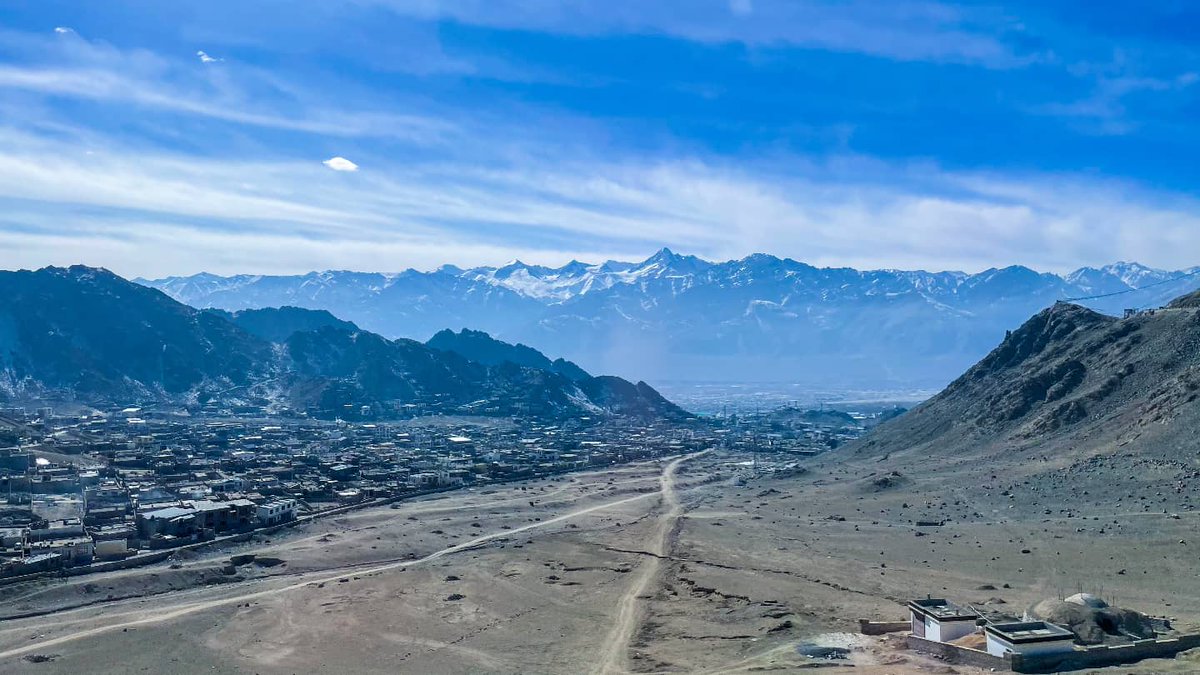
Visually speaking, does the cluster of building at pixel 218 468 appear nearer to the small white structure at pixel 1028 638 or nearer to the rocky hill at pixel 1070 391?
the rocky hill at pixel 1070 391

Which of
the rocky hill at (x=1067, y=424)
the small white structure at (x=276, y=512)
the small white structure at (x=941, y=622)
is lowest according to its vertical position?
the small white structure at (x=276, y=512)

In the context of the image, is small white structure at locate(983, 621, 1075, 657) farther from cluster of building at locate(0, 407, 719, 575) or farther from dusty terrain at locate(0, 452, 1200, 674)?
cluster of building at locate(0, 407, 719, 575)

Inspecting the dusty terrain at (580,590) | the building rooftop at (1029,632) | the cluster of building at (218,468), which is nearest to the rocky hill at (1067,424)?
the dusty terrain at (580,590)

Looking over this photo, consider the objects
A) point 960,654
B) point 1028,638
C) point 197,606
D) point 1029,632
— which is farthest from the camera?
point 197,606

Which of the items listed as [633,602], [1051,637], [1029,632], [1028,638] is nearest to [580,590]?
[633,602]

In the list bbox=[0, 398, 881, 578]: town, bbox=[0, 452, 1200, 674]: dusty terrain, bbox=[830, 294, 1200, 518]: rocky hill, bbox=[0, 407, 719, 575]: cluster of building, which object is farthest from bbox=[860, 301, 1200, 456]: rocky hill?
bbox=[0, 407, 719, 575]: cluster of building

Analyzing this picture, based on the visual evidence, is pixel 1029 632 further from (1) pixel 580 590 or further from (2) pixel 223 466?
(2) pixel 223 466
